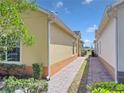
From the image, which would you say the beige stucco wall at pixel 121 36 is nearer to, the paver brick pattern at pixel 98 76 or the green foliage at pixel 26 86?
the paver brick pattern at pixel 98 76

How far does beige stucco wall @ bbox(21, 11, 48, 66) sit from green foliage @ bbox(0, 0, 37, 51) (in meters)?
4.65

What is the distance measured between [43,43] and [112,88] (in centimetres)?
805

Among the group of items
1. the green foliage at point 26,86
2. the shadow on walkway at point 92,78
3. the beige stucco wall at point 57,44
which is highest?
the beige stucco wall at point 57,44

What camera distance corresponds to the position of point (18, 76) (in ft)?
40.9

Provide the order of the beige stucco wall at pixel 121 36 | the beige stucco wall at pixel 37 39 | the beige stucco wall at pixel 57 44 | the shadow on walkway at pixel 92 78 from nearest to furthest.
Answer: the shadow on walkway at pixel 92 78 → the beige stucco wall at pixel 121 36 → the beige stucco wall at pixel 37 39 → the beige stucco wall at pixel 57 44

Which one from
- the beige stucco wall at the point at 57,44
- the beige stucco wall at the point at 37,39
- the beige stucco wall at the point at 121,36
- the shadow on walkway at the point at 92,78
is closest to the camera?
the shadow on walkway at the point at 92,78

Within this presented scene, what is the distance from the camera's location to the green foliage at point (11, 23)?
591cm

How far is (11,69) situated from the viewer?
1272cm

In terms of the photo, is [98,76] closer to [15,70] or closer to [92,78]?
[92,78]

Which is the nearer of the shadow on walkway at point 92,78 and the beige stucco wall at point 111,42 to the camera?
the shadow on walkway at point 92,78

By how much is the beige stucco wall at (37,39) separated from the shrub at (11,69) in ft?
1.53

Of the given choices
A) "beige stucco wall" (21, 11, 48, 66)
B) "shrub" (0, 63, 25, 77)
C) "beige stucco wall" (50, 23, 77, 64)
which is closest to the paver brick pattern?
"beige stucco wall" (50, 23, 77, 64)

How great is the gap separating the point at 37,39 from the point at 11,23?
635cm

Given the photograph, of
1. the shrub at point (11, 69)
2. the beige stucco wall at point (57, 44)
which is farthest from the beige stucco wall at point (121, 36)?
the shrub at point (11, 69)
